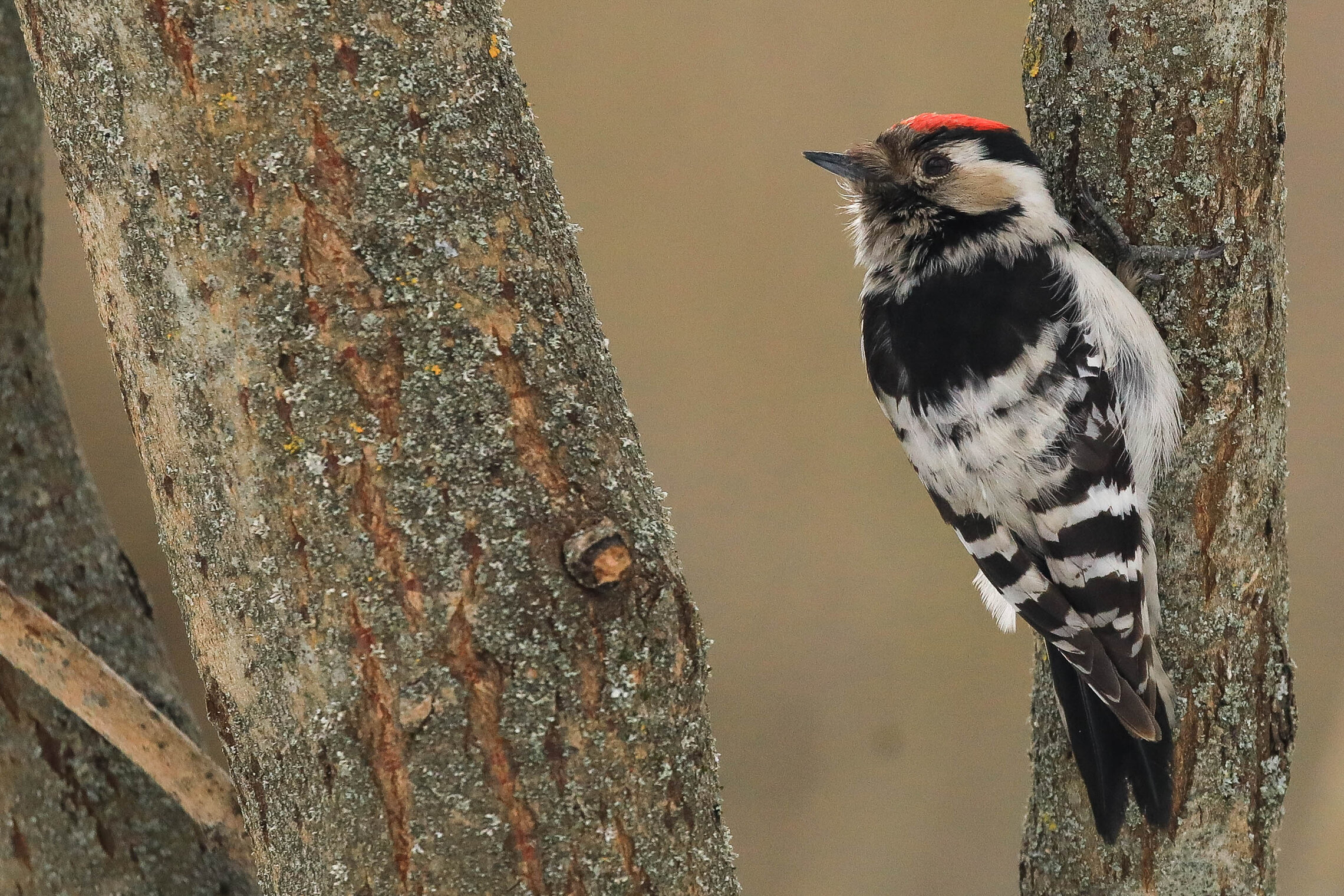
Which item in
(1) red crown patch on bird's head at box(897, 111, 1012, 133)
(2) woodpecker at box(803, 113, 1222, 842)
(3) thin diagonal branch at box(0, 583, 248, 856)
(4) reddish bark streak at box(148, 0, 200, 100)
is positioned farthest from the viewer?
(1) red crown patch on bird's head at box(897, 111, 1012, 133)

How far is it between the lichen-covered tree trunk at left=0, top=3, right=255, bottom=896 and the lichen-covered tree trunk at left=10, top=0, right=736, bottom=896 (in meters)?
0.42

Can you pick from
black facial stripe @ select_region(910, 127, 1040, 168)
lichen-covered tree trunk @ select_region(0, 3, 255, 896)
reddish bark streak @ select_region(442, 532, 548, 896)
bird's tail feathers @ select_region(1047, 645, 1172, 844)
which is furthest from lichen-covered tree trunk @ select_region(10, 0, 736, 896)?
black facial stripe @ select_region(910, 127, 1040, 168)

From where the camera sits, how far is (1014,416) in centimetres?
118

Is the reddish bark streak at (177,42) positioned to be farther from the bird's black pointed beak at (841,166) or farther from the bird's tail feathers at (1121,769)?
the bird's tail feathers at (1121,769)

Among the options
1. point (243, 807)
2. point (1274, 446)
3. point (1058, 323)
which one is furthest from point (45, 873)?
point (1274, 446)

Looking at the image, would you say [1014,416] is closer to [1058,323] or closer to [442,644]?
[1058,323]

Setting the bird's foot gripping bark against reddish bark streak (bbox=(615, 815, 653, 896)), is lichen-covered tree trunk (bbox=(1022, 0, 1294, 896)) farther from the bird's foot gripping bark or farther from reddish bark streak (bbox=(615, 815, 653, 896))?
reddish bark streak (bbox=(615, 815, 653, 896))

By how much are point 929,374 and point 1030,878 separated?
1.84ft

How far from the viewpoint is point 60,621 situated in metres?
1.17

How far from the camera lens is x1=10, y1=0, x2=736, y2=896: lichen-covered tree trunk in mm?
754

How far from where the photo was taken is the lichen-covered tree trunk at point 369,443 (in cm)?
75

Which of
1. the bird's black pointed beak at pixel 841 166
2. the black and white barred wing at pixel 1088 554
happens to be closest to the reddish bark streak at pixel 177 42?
the bird's black pointed beak at pixel 841 166

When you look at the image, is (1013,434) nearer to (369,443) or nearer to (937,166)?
(937,166)

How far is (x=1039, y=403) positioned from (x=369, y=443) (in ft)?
2.43
